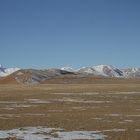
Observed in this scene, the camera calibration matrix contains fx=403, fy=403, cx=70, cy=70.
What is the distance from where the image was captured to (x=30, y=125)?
30312mm

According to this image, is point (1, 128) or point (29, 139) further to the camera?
point (1, 128)

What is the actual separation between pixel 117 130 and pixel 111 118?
7682 mm

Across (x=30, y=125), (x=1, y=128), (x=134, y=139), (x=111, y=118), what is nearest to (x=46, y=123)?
(x=30, y=125)

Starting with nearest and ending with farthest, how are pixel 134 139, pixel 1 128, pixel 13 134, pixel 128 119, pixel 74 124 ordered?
pixel 134 139, pixel 13 134, pixel 1 128, pixel 74 124, pixel 128 119

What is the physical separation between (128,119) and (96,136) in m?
9.86

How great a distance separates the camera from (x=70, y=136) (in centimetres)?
2472

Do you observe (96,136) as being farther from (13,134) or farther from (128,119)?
(128,119)

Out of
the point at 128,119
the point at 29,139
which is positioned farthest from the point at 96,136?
the point at 128,119

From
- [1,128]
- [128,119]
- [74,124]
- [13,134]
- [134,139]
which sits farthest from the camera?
[128,119]

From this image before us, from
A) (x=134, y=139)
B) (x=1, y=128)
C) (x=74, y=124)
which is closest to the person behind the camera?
(x=134, y=139)

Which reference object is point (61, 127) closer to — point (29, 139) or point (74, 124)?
point (74, 124)

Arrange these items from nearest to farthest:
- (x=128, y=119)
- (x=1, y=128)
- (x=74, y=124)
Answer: (x=1, y=128) → (x=74, y=124) → (x=128, y=119)

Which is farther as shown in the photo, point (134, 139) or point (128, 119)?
point (128, 119)

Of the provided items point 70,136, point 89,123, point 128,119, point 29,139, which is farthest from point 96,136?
point 128,119
